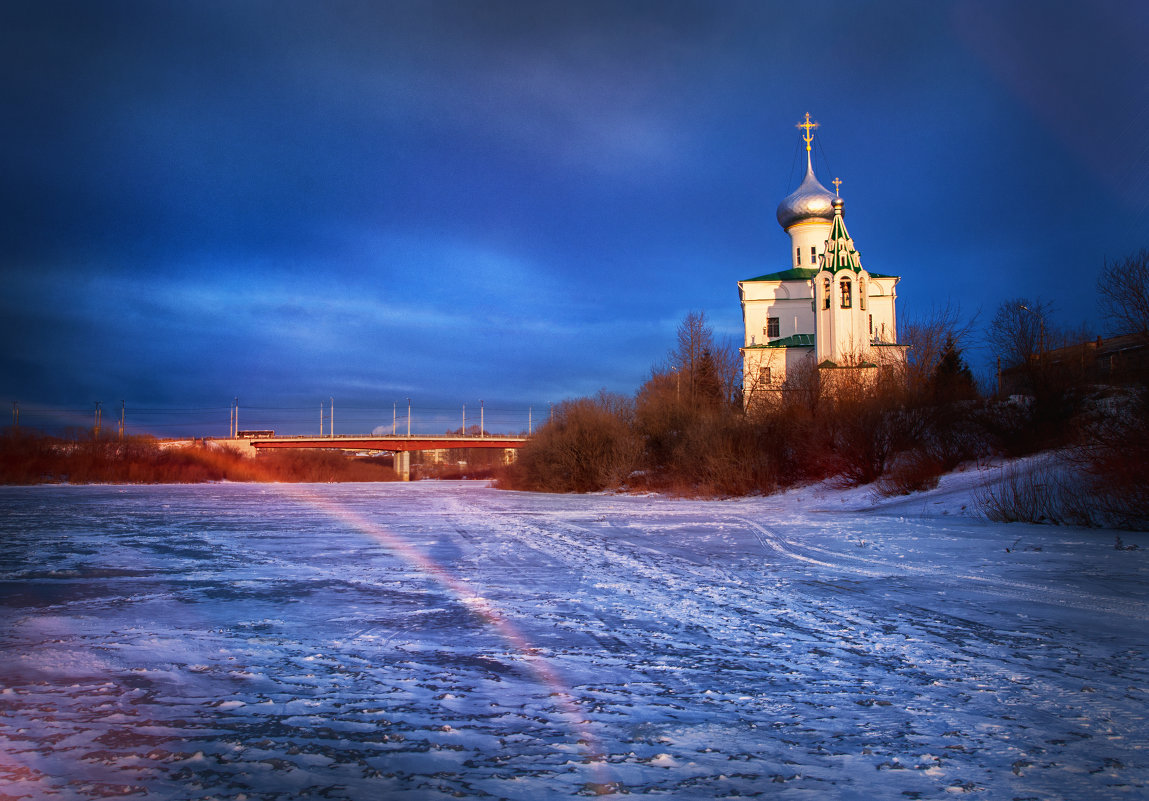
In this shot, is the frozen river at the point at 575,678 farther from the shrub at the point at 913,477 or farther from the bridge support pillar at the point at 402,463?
the bridge support pillar at the point at 402,463

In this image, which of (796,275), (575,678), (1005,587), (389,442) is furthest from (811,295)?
(575,678)

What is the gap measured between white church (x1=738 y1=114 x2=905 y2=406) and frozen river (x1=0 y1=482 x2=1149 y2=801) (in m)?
36.2

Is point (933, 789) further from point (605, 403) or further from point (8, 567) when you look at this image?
point (605, 403)

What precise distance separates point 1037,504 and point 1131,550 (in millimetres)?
Answer: 3444

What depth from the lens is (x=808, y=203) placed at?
51.3 metres

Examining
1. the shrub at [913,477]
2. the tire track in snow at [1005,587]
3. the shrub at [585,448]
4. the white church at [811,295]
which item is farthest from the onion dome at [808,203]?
the tire track in snow at [1005,587]

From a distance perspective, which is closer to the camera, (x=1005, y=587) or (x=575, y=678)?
(x=575, y=678)

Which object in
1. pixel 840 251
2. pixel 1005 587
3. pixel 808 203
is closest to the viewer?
pixel 1005 587

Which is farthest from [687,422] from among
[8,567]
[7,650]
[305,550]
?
[7,650]

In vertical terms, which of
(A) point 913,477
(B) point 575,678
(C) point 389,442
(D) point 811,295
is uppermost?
(D) point 811,295

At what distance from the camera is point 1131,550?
9102mm

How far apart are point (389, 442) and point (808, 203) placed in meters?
41.3

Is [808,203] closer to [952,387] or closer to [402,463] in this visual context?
[952,387]

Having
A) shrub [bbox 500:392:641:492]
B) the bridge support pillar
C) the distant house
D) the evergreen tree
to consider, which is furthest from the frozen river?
the bridge support pillar
